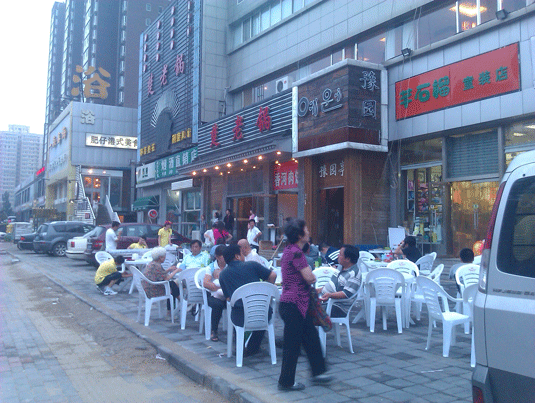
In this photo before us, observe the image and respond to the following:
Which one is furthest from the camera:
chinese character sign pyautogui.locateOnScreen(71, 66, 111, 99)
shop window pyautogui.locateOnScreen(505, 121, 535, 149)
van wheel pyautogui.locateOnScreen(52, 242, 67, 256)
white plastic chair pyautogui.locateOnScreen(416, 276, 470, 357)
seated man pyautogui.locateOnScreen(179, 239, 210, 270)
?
chinese character sign pyautogui.locateOnScreen(71, 66, 111, 99)

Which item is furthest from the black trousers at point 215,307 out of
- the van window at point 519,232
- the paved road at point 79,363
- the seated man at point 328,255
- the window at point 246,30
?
the window at point 246,30

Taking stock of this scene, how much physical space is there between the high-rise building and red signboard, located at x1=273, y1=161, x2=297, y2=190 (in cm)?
15917

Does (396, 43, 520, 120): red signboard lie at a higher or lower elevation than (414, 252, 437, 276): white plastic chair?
higher

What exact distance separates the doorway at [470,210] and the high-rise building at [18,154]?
545ft

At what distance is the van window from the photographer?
8.93ft

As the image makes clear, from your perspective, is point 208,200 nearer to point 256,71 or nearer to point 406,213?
point 256,71

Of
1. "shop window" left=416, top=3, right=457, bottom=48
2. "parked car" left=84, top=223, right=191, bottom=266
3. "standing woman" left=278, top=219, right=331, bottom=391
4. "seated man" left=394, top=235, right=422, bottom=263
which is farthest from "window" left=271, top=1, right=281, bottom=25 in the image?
"standing woman" left=278, top=219, right=331, bottom=391

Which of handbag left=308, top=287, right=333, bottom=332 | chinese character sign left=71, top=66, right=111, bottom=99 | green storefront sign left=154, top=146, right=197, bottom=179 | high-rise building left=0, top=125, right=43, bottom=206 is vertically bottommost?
handbag left=308, top=287, right=333, bottom=332

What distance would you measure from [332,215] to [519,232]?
14085mm

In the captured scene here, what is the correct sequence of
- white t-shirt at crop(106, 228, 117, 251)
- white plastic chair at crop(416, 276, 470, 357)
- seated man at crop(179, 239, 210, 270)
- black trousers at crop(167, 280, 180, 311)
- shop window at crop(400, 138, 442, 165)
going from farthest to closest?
white t-shirt at crop(106, 228, 117, 251)
shop window at crop(400, 138, 442, 165)
seated man at crop(179, 239, 210, 270)
black trousers at crop(167, 280, 180, 311)
white plastic chair at crop(416, 276, 470, 357)

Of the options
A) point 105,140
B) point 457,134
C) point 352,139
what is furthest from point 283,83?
point 105,140

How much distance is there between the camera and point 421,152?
568 inches

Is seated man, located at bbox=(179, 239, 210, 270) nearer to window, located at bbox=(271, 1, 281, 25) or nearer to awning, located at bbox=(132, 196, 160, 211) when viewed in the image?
window, located at bbox=(271, 1, 281, 25)

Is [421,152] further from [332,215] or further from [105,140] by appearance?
[105,140]
